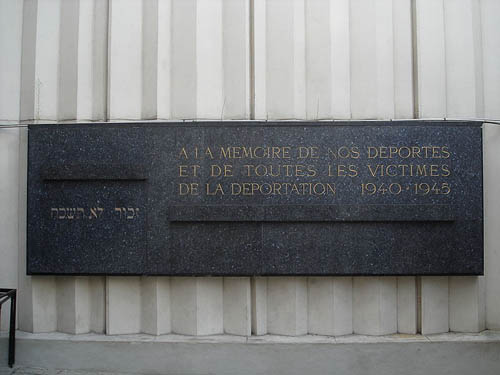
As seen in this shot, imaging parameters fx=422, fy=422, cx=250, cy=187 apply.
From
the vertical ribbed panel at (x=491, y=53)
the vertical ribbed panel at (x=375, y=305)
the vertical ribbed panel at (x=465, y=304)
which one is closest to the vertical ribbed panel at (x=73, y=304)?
the vertical ribbed panel at (x=375, y=305)

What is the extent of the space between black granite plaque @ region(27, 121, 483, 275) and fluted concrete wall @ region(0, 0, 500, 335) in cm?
29

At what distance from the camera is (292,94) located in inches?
202

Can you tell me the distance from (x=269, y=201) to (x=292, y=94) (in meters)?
1.34

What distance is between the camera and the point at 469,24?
203 inches

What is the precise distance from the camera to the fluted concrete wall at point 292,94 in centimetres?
509

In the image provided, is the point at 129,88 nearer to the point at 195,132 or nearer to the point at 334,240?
the point at 195,132

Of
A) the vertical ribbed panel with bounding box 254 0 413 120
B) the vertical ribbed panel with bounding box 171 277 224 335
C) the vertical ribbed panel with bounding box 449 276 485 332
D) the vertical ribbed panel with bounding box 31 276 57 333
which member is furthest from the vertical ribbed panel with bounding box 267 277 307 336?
the vertical ribbed panel with bounding box 31 276 57 333

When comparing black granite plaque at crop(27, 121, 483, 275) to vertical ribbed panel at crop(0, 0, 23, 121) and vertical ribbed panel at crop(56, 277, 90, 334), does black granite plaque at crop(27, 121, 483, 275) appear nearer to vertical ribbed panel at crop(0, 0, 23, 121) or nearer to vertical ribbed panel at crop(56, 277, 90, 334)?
vertical ribbed panel at crop(56, 277, 90, 334)

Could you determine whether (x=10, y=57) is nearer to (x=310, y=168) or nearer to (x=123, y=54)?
(x=123, y=54)

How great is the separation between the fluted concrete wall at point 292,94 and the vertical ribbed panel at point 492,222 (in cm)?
1

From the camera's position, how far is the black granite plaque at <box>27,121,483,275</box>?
16.1ft

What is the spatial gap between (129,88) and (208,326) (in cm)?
307

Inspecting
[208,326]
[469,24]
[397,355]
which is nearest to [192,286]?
[208,326]

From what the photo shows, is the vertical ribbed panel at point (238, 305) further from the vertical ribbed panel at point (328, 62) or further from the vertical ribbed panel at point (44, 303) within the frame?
the vertical ribbed panel at point (44, 303)
